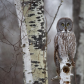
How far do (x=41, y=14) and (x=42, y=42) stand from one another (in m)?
0.25

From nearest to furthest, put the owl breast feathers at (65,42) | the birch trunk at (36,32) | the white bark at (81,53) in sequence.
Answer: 1. the birch trunk at (36,32)
2. the owl breast feathers at (65,42)
3. the white bark at (81,53)

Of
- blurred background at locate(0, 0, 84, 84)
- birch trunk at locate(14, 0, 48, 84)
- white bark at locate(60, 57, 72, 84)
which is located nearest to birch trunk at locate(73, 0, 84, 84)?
blurred background at locate(0, 0, 84, 84)

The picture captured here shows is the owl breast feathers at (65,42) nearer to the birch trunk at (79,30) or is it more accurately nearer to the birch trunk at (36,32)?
the birch trunk at (36,32)

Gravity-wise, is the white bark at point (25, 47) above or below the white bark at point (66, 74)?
above

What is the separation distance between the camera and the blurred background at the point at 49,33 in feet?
6.76

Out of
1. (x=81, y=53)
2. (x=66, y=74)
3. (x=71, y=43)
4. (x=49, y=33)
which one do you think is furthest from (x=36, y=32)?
(x=49, y=33)

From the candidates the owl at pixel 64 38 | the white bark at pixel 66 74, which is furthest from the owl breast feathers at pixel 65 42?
the white bark at pixel 66 74

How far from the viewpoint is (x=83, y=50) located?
7.00 feet

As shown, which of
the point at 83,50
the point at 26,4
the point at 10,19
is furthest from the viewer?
the point at 10,19

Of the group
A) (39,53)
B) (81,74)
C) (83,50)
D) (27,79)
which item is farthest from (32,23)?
(81,74)

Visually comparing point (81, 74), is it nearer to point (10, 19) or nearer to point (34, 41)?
point (34, 41)

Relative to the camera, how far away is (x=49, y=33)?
2.63 meters

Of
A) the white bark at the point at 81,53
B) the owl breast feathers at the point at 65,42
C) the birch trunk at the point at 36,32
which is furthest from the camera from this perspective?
the white bark at the point at 81,53

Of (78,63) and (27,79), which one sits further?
(78,63)
